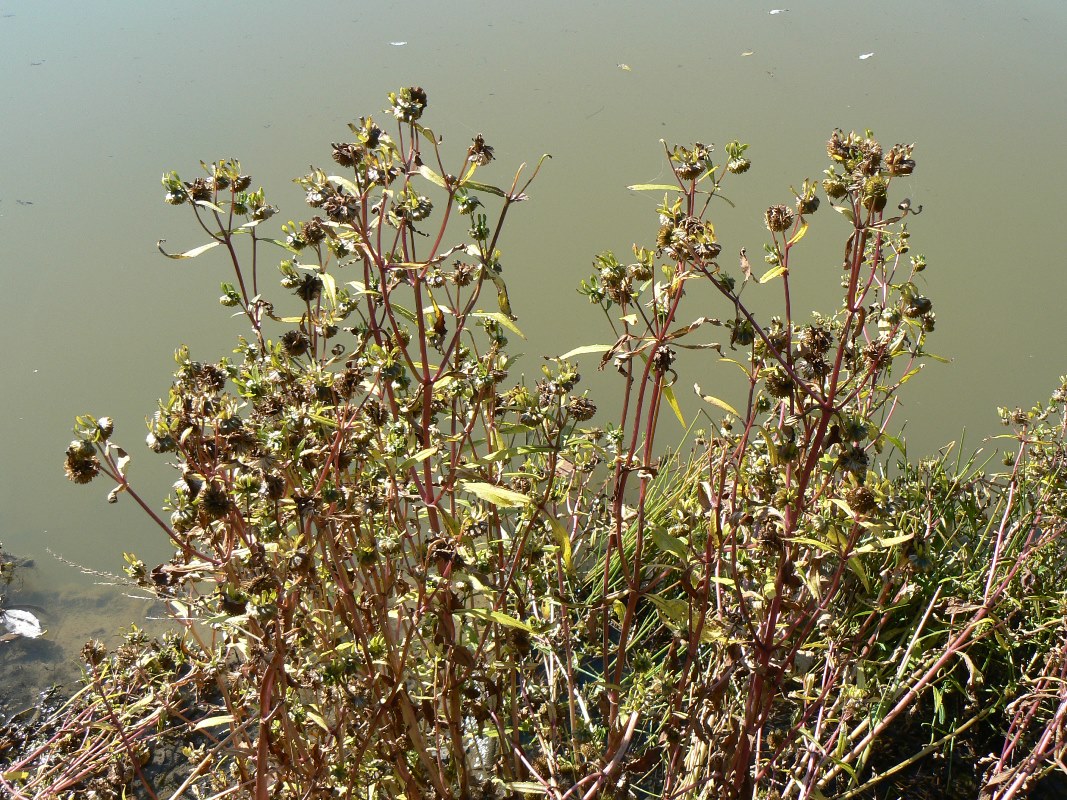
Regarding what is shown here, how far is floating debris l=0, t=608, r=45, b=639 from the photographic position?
3059mm

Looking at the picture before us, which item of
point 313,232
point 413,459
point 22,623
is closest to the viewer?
point 413,459

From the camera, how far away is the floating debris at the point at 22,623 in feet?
10.0

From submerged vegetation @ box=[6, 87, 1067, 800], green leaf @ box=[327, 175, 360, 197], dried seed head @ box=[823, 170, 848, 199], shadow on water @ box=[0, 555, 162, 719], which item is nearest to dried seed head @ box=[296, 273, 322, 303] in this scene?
submerged vegetation @ box=[6, 87, 1067, 800]

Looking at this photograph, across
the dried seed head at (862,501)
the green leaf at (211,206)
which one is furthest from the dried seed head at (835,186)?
the green leaf at (211,206)

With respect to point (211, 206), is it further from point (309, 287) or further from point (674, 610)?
point (674, 610)

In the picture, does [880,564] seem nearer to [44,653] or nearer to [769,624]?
[769,624]

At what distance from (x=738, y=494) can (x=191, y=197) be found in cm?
100

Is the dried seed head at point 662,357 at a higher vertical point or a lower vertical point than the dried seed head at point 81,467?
higher

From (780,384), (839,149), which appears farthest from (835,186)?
(780,384)

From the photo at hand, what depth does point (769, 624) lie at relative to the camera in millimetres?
1442

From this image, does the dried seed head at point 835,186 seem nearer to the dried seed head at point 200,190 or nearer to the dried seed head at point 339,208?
the dried seed head at point 339,208

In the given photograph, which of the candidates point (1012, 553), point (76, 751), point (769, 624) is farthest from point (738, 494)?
point (76, 751)

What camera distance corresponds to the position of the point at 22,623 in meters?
3.09

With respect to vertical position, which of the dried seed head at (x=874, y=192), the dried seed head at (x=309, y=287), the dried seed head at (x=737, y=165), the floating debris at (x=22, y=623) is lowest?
the floating debris at (x=22, y=623)
